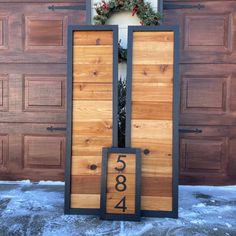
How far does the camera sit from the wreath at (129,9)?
3109 millimetres

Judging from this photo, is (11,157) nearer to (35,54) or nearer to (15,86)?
(15,86)

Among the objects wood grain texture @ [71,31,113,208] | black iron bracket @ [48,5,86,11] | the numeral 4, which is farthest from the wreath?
the numeral 4

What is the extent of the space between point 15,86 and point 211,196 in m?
2.37

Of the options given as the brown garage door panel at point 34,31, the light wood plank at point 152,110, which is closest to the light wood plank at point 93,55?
the light wood plank at point 152,110

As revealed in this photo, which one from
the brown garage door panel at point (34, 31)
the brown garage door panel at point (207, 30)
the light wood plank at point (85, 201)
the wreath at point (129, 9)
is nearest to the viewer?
the light wood plank at point (85, 201)

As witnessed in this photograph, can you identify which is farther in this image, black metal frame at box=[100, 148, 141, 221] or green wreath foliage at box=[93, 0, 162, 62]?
green wreath foliage at box=[93, 0, 162, 62]

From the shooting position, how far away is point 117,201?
98.3 inches

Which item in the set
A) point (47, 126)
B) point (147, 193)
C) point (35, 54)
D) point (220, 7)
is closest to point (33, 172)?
point (47, 126)

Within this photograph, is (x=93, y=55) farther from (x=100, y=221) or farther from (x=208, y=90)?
(x=208, y=90)

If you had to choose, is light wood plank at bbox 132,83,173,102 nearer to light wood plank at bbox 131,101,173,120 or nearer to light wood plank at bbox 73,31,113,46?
light wood plank at bbox 131,101,173,120

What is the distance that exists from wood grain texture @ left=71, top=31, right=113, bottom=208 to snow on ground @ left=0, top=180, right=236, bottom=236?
0.71 ft

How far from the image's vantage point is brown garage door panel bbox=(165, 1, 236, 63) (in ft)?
10.9

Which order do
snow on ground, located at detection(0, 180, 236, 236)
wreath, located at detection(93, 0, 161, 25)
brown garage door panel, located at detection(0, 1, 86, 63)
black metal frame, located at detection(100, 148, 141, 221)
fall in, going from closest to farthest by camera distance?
1. snow on ground, located at detection(0, 180, 236, 236)
2. black metal frame, located at detection(100, 148, 141, 221)
3. wreath, located at detection(93, 0, 161, 25)
4. brown garage door panel, located at detection(0, 1, 86, 63)

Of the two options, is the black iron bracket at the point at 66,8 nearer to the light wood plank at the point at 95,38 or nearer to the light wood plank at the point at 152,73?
the light wood plank at the point at 95,38
